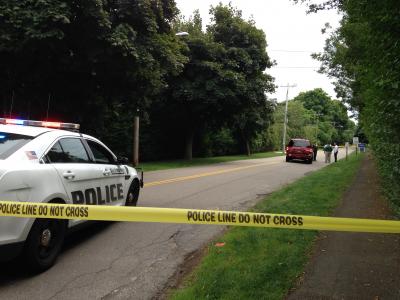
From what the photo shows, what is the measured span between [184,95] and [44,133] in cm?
2231

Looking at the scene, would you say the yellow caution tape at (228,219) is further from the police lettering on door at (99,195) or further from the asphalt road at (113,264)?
the police lettering on door at (99,195)

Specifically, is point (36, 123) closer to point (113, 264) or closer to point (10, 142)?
point (10, 142)

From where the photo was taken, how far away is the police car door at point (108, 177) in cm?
688

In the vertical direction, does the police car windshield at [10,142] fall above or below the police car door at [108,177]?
above

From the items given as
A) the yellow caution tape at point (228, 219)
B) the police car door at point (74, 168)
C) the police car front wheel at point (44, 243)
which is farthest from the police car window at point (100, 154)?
the yellow caution tape at point (228, 219)

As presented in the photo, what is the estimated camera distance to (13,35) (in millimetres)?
12680

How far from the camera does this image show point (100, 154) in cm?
738

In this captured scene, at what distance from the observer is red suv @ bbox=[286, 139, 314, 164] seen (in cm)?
3253

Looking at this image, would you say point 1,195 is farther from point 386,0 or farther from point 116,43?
point 116,43

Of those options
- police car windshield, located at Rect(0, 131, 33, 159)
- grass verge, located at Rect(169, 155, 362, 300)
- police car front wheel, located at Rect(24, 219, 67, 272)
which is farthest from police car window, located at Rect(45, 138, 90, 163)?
grass verge, located at Rect(169, 155, 362, 300)

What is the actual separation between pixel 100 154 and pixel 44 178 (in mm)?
2183

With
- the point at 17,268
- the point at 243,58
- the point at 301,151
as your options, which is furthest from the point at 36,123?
the point at 301,151

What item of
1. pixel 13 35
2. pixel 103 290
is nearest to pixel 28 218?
pixel 103 290

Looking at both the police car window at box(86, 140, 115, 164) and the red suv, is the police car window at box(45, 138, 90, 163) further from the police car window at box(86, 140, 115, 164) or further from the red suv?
the red suv
